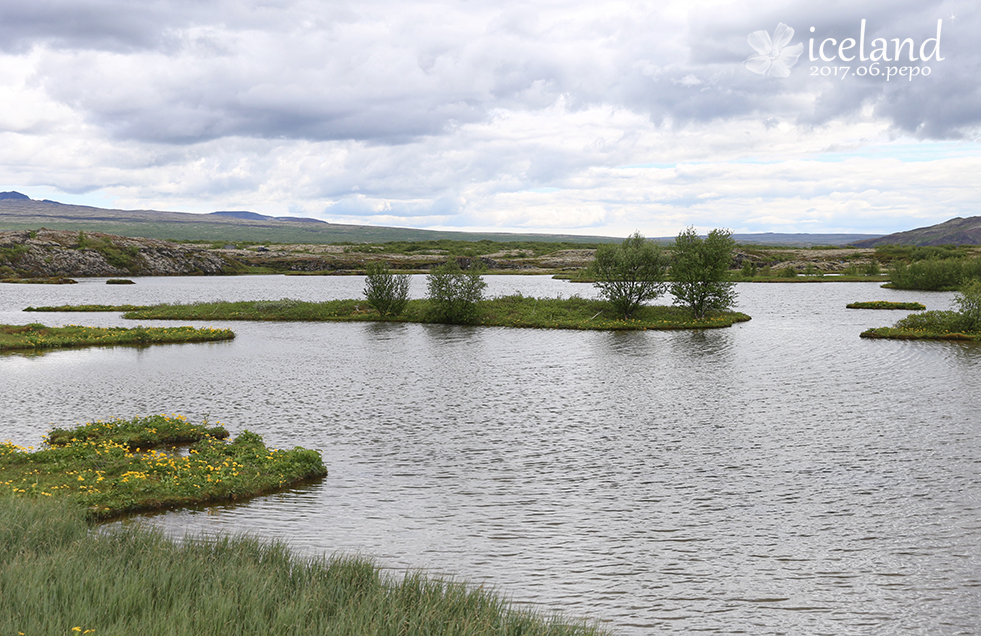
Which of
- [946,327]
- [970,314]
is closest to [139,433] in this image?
[946,327]

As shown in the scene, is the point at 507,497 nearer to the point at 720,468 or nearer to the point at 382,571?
the point at 382,571

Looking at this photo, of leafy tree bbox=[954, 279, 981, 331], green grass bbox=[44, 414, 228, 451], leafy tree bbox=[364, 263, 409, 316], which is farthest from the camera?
leafy tree bbox=[364, 263, 409, 316]

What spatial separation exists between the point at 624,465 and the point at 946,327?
1771 inches

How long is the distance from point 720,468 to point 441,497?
8924 millimetres

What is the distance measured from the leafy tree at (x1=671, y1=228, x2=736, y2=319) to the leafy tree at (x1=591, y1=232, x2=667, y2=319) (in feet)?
6.13

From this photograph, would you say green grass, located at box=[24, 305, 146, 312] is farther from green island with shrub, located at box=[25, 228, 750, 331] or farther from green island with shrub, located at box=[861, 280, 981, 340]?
green island with shrub, located at box=[861, 280, 981, 340]

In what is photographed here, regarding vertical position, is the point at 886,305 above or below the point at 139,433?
above

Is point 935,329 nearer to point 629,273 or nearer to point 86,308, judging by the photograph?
point 629,273

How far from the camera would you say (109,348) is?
4694 cm

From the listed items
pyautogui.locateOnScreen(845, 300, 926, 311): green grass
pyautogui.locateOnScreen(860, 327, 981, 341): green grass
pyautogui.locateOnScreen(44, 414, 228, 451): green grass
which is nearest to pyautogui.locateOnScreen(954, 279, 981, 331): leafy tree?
pyautogui.locateOnScreen(860, 327, 981, 341): green grass

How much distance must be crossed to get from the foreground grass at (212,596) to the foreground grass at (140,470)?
4.56 metres

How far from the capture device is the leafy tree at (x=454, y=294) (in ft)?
203

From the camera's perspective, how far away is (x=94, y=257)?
15162cm

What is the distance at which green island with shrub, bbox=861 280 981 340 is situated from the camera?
164ft
